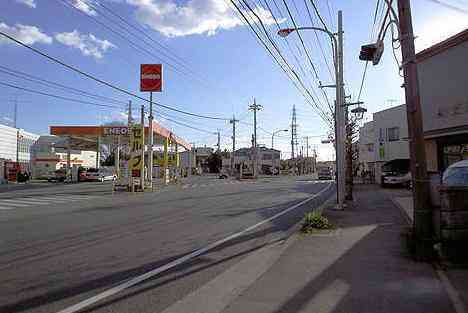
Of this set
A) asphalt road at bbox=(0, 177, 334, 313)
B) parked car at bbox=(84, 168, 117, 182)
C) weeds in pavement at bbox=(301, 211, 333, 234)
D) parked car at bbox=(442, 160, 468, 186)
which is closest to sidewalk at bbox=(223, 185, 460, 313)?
asphalt road at bbox=(0, 177, 334, 313)

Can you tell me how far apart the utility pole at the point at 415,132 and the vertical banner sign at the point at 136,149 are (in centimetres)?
2427

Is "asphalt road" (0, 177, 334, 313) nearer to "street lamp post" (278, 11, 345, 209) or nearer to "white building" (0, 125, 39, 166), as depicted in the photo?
"street lamp post" (278, 11, 345, 209)

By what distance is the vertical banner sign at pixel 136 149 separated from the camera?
1216 inches

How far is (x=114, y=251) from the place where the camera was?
29.8 ft

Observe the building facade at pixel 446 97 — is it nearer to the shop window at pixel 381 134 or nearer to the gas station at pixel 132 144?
the gas station at pixel 132 144

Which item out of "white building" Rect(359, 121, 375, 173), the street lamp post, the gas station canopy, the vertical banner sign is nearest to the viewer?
the street lamp post

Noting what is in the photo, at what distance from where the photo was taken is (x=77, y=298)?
594cm

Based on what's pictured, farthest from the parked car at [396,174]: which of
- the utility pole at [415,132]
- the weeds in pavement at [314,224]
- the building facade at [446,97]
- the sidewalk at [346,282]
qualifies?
the utility pole at [415,132]

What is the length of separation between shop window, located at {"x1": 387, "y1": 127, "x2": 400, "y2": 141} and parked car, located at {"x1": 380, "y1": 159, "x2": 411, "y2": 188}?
4.47 m

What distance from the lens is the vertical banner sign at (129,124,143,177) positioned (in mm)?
30875

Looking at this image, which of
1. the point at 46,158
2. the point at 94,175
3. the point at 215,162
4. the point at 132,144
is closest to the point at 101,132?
the point at 94,175

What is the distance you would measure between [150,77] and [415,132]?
25146 millimetres

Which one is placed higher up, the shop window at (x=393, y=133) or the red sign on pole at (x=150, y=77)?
the red sign on pole at (x=150, y=77)

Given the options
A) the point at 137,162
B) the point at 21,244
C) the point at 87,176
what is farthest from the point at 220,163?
the point at 21,244
